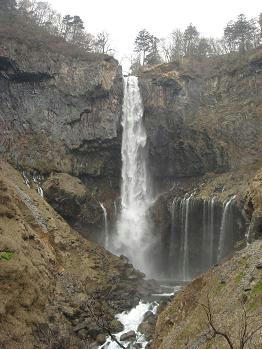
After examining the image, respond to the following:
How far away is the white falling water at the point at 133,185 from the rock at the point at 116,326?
18003 mm

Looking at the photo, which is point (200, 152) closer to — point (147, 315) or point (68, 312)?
point (147, 315)

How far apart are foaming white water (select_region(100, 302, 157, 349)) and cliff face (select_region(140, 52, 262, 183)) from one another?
73.5 feet

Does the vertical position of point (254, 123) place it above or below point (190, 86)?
below

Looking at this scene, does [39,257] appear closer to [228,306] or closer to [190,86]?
[228,306]

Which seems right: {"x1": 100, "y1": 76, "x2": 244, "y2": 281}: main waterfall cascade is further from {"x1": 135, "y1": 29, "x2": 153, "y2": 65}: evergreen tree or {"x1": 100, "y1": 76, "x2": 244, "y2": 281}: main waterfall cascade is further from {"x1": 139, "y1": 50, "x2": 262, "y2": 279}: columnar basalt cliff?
{"x1": 135, "y1": 29, "x2": 153, "y2": 65}: evergreen tree

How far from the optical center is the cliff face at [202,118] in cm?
4944

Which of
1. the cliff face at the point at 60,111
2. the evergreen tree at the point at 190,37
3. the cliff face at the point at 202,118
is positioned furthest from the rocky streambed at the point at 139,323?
the evergreen tree at the point at 190,37

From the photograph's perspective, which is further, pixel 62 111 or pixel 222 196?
pixel 62 111

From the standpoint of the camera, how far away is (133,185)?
51.2 m

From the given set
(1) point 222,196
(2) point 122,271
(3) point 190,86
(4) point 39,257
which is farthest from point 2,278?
(3) point 190,86

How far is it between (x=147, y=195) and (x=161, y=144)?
21.9 ft

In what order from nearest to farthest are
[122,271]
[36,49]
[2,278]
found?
[2,278], [122,271], [36,49]

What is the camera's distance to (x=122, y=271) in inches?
1423

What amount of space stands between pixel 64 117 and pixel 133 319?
25.8 metres
